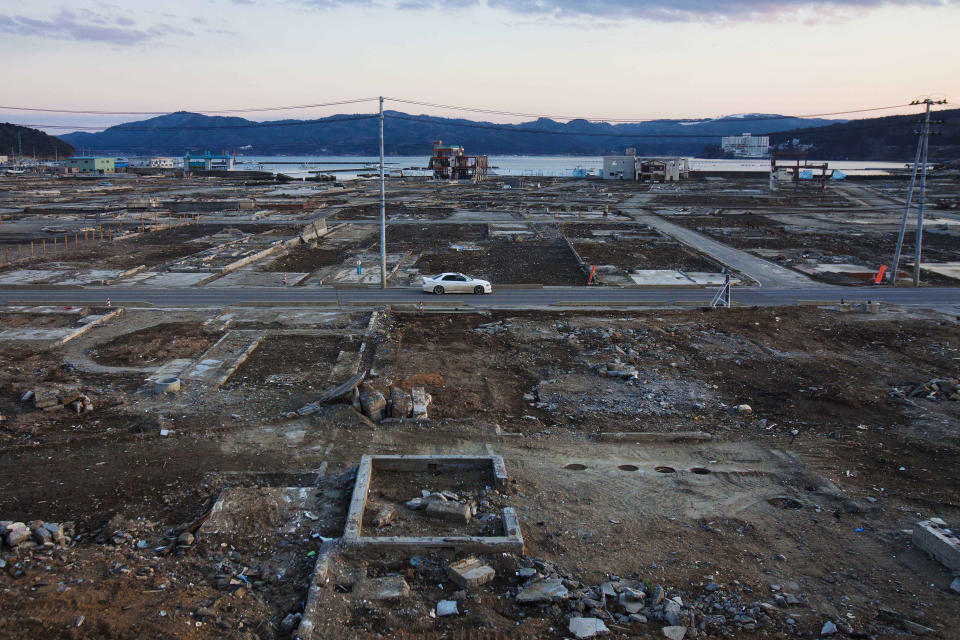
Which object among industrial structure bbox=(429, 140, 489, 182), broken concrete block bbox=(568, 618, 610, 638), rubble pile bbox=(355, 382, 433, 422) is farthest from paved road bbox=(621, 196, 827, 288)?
industrial structure bbox=(429, 140, 489, 182)

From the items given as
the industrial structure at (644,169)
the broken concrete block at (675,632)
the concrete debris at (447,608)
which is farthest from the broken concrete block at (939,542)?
the industrial structure at (644,169)

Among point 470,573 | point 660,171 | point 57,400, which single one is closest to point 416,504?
point 470,573

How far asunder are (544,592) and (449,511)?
2.85 metres

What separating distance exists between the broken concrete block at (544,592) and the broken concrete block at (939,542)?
662 cm

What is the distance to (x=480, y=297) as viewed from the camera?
1291 inches

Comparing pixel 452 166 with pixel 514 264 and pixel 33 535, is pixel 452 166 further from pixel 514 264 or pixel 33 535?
pixel 33 535

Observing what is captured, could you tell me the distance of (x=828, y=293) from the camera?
34.7m

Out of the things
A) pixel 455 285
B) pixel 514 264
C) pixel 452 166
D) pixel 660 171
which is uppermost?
pixel 452 166

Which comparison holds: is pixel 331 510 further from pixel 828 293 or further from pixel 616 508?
pixel 828 293

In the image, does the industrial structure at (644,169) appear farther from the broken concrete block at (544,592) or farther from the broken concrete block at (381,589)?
the broken concrete block at (381,589)

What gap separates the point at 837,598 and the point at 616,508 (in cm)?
405

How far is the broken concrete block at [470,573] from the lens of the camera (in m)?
10.4

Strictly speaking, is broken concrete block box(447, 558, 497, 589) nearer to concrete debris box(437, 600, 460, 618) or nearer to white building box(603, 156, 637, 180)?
concrete debris box(437, 600, 460, 618)

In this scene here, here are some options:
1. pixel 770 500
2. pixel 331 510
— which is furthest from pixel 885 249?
pixel 331 510
